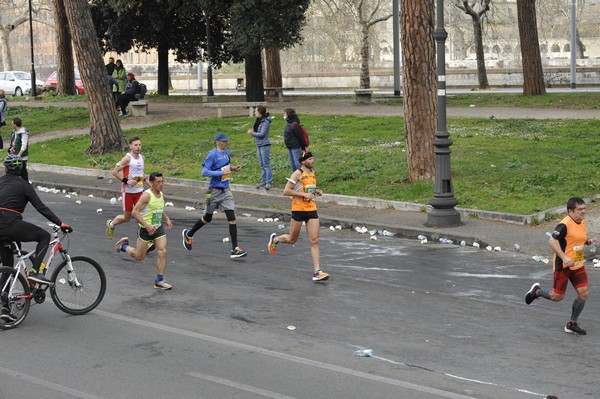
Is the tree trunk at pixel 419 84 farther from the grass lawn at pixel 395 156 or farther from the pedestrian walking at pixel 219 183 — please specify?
the pedestrian walking at pixel 219 183

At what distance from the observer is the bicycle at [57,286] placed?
34.9 ft

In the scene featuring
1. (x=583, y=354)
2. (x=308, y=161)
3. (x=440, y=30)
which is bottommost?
(x=583, y=354)

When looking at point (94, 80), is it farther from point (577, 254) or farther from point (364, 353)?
point (364, 353)

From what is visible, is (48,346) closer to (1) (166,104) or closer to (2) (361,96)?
(2) (361,96)

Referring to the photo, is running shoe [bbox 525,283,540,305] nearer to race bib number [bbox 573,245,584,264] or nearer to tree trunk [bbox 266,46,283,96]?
race bib number [bbox 573,245,584,264]

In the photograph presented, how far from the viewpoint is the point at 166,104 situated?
136 feet

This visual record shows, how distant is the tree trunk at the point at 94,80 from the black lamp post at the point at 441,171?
1342cm

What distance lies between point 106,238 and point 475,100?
22.0m

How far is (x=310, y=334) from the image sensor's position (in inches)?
409

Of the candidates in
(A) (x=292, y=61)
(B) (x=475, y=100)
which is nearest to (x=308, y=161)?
(B) (x=475, y=100)

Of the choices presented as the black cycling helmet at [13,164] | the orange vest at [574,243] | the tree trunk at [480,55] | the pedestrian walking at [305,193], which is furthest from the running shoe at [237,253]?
the tree trunk at [480,55]

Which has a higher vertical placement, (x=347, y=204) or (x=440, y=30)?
(x=440, y=30)

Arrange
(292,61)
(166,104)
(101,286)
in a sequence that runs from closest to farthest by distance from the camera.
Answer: (101,286)
(166,104)
(292,61)

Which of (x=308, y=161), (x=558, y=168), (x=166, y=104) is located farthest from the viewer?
(x=166, y=104)
